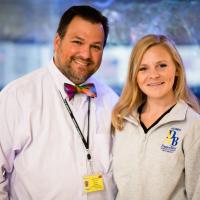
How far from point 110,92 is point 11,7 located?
1.57m

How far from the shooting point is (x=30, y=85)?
1963mm

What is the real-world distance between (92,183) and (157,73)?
2.08 ft

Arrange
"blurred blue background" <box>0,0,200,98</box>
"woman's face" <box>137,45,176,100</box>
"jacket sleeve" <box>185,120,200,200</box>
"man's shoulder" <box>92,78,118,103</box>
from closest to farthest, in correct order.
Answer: "jacket sleeve" <box>185,120,200,200</box> → "woman's face" <box>137,45,176,100</box> → "man's shoulder" <box>92,78,118,103</box> → "blurred blue background" <box>0,0,200,98</box>

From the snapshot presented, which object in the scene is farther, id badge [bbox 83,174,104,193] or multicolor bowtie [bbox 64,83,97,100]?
multicolor bowtie [bbox 64,83,97,100]

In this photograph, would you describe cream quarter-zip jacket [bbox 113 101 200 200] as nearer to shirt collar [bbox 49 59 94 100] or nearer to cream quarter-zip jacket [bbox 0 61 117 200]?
cream quarter-zip jacket [bbox 0 61 117 200]

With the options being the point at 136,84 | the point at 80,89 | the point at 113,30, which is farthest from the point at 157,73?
the point at 113,30

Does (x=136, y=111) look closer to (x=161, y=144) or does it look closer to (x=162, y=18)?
(x=161, y=144)

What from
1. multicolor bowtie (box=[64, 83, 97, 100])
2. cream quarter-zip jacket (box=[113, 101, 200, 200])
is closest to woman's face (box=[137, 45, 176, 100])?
cream quarter-zip jacket (box=[113, 101, 200, 200])

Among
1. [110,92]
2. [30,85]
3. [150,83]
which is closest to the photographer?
[150,83]

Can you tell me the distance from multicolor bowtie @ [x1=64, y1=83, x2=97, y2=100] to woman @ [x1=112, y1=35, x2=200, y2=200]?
0.55 feet

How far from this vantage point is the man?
72.6 inches

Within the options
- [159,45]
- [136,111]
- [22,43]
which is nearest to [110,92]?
[136,111]

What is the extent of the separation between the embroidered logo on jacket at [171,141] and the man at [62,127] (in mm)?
342

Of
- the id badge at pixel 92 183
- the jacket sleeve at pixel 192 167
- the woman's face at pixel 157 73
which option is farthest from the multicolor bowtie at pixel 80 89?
the jacket sleeve at pixel 192 167
